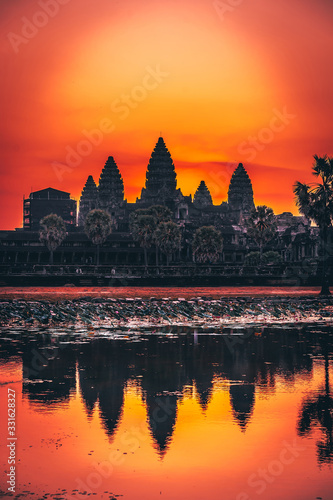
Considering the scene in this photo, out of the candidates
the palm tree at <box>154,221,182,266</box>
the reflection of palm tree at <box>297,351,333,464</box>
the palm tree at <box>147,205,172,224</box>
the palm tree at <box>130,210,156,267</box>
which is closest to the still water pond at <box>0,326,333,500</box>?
the reflection of palm tree at <box>297,351,333,464</box>

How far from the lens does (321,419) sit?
19781 mm

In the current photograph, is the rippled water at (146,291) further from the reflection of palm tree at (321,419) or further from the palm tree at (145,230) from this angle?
the palm tree at (145,230)

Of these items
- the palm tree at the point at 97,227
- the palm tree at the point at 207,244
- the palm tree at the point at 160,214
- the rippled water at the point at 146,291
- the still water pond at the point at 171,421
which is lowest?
the still water pond at the point at 171,421

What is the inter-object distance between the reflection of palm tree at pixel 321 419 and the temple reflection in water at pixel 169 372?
0.02 metres

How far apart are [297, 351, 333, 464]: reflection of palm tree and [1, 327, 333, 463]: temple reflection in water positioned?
2cm

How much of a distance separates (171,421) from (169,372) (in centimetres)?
733

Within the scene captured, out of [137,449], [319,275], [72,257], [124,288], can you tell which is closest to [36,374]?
[137,449]

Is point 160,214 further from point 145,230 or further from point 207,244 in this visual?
point 145,230

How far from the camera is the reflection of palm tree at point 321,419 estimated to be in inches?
667

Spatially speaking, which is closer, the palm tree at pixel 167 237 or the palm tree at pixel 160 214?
the palm tree at pixel 167 237

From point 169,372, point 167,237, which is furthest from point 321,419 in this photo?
point 167,237

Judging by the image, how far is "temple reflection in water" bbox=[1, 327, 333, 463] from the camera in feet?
67.1

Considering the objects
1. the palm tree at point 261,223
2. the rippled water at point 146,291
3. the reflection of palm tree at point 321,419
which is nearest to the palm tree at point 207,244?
the palm tree at point 261,223

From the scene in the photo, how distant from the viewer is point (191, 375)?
2645 cm
